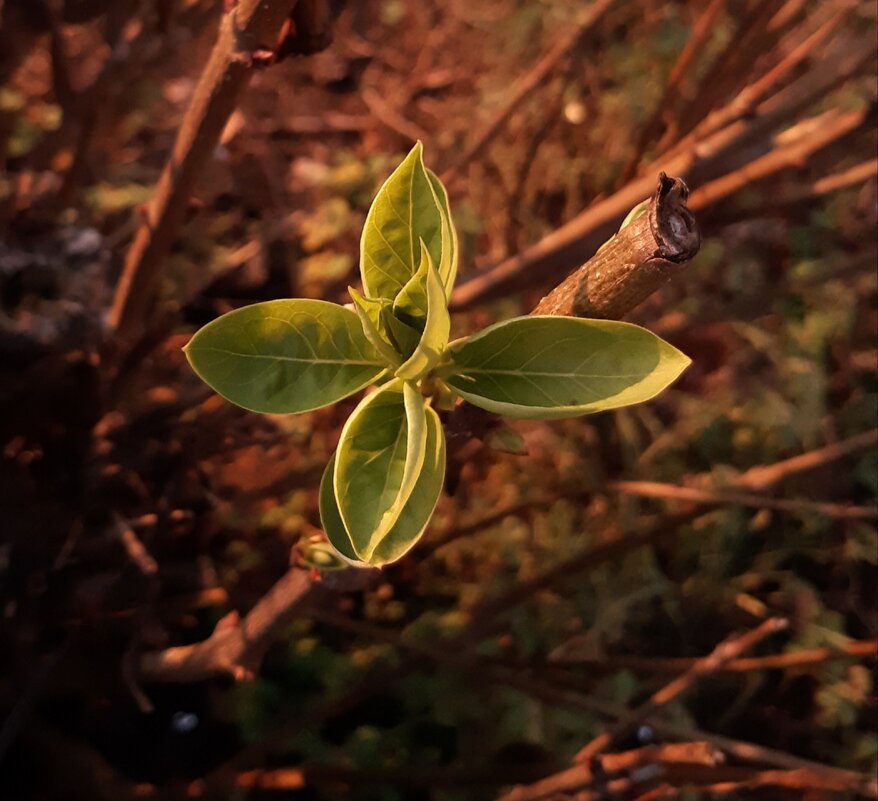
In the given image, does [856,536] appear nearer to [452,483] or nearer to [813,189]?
[813,189]

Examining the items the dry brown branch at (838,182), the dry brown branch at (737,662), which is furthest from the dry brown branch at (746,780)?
the dry brown branch at (838,182)

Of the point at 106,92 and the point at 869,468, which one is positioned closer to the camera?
the point at 106,92

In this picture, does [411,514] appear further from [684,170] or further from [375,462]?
[684,170]

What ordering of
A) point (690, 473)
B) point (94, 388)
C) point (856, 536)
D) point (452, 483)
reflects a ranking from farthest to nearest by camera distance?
point (690, 473) → point (856, 536) → point (94, 388) → point (452, 483)

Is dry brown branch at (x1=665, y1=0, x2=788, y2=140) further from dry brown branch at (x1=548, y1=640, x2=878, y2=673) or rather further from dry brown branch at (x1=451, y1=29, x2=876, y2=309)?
dry brown branch at (x1=548, y1=640, x2=878, y2=673)

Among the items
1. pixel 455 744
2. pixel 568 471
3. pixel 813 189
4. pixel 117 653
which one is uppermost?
pixel 813 189

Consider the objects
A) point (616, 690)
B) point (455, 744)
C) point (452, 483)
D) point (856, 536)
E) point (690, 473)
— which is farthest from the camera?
point (690, 473)

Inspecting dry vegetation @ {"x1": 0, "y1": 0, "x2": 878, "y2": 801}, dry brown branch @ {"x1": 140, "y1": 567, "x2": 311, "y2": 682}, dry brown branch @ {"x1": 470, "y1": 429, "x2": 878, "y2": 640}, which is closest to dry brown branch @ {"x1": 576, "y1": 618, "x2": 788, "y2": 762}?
dry vegetation @ {"x1": 0, "y1": 0, "x2": 878, "y2": 801}

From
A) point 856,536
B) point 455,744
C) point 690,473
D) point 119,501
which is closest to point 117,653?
point 119,501
